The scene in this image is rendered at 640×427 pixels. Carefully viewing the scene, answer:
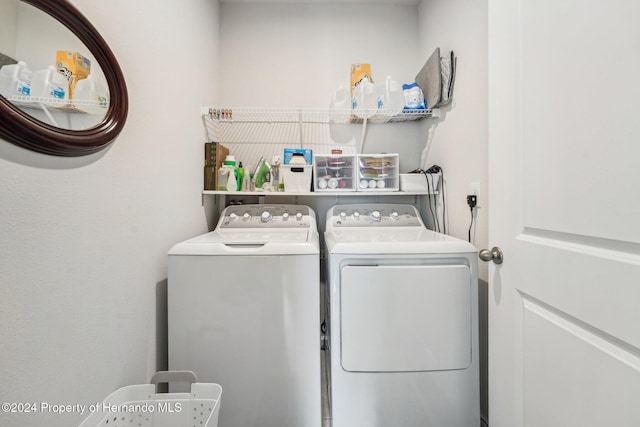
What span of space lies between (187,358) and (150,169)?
896mm

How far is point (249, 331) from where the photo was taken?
1.17 m

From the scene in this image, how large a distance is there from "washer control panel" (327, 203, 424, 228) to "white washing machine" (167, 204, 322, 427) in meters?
0.69

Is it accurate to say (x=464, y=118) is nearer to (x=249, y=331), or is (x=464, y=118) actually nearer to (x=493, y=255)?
(x=493, y=255)

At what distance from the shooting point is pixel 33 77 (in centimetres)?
69

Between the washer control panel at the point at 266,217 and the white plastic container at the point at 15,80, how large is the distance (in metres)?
1.12

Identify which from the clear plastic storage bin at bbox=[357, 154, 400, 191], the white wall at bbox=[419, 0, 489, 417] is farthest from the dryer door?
the clear plastic storage bin at bbox=[357, 154, 400, 191]

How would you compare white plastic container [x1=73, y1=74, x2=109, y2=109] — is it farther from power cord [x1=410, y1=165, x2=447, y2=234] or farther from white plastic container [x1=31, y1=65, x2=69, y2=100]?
power cord [x1=410, y1=165, x2=447, y2=234]

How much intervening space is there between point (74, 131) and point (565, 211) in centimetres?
148

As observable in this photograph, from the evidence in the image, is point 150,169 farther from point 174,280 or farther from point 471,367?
A: point 471,367

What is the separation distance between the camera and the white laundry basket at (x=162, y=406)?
3.05 ft

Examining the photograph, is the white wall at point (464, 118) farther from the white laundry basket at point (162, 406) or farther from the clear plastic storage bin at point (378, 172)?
the white laundry basket at point (162, 406)

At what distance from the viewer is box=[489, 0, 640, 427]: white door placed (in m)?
0.58

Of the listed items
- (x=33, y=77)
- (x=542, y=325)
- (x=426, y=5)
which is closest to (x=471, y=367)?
(x=542, y=325)

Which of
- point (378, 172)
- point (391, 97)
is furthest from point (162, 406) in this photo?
point (391, 97)
